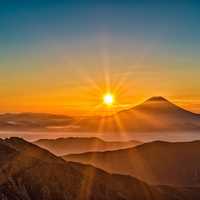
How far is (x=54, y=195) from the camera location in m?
112

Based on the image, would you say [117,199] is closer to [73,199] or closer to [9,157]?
[73,199]

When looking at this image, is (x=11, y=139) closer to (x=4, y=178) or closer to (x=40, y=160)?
(x=40, y=160)

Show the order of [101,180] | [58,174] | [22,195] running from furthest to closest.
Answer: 1. [101,180]
2. [58,174]
3. [22,195]

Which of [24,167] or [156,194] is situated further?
[156,194]

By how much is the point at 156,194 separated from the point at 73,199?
121 ft

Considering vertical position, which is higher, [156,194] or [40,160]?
[40,160]

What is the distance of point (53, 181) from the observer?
11856cm

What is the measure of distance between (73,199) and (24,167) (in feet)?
57.5

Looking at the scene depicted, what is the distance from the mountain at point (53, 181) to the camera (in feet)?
362

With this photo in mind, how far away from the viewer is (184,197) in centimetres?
15088

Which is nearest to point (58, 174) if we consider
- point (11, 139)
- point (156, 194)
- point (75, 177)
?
point (75, 177)

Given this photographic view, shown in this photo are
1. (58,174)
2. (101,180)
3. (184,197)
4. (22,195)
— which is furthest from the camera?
(184,197)

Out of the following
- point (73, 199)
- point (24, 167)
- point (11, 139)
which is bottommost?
point (73, 199)

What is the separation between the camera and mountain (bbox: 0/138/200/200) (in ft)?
362
